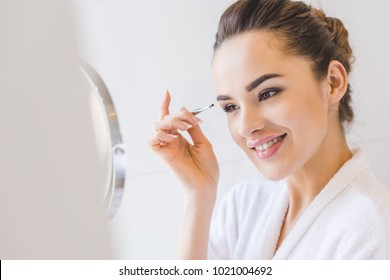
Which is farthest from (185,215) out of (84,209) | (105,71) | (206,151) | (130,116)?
(84,209)

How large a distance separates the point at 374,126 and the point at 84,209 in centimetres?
70

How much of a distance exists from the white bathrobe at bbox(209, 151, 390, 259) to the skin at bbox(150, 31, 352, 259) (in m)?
0.04

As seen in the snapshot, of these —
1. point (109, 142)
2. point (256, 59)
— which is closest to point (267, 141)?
point (256, 59)

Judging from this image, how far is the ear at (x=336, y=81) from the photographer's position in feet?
2.88

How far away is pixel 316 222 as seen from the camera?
2.97 feet

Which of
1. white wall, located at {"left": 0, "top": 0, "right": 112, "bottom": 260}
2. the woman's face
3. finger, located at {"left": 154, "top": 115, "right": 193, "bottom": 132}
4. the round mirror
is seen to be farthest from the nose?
white wall, located at {"left": 0, "top": 0, "right": 112, "bottom": 260}

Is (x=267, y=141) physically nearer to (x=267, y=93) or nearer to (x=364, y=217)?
(x=267, y=93)

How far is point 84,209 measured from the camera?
34cm

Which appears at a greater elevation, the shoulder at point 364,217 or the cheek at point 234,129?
the cheek at point 234,129

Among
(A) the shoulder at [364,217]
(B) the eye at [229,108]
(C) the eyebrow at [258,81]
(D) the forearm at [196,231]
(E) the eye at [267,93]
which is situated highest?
(C) the eyebrow at [258,81]

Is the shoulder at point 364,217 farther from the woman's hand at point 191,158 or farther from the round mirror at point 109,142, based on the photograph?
the round mirror at point 109,142

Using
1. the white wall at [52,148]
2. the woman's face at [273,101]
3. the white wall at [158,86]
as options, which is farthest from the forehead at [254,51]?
the white wall at [52,148]

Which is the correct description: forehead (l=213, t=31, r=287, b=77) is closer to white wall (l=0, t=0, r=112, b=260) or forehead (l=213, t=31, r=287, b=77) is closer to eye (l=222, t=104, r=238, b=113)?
eye (l=222, t=104, r=238, b=113)

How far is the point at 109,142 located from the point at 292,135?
16.6 inches
